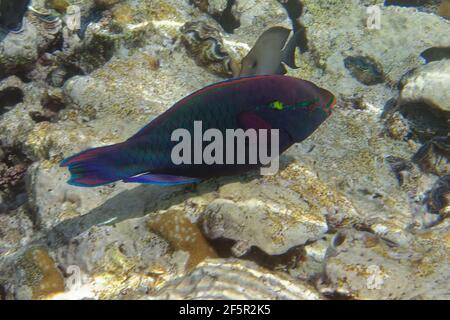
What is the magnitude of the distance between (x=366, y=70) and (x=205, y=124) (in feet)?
11.7

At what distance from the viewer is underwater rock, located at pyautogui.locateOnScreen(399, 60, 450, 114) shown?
3.91 metres

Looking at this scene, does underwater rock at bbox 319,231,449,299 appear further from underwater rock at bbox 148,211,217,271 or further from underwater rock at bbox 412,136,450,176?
underwater rock at bbox 412,136,450,176

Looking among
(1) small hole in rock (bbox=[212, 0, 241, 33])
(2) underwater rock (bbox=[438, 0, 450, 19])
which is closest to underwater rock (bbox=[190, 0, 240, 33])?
(1) small hole in rock (bbox=[212, 0, 241, 33])

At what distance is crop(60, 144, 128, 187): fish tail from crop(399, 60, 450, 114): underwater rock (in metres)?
3.35

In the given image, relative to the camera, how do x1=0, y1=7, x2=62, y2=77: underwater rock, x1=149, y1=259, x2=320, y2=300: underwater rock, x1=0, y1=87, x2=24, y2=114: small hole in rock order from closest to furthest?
x1=149, y1=259, x2=320, y2=300: underwater rock
x1=0, y1=7, x2=62, y2=77: underwater rock
x1=0, y1=87, x2=24, y2=114: small hole in rock

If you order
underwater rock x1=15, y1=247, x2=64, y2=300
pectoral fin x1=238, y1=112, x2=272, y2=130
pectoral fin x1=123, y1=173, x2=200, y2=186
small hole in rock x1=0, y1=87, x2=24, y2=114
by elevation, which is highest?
pectoral fin x1=238, y1=112, x2=272, y2=130

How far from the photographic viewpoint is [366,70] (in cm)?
506

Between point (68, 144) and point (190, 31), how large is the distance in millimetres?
2013

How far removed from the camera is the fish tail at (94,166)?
2113 millimetres

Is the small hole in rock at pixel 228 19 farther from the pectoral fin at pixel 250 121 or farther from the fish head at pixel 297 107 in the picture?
the pectoral fin at pixel 250 121

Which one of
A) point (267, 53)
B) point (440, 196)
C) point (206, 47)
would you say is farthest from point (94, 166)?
point (440, 196)

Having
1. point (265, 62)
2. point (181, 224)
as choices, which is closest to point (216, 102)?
point (181, 224)

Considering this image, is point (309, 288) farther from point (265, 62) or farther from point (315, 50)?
point (315, 50)
